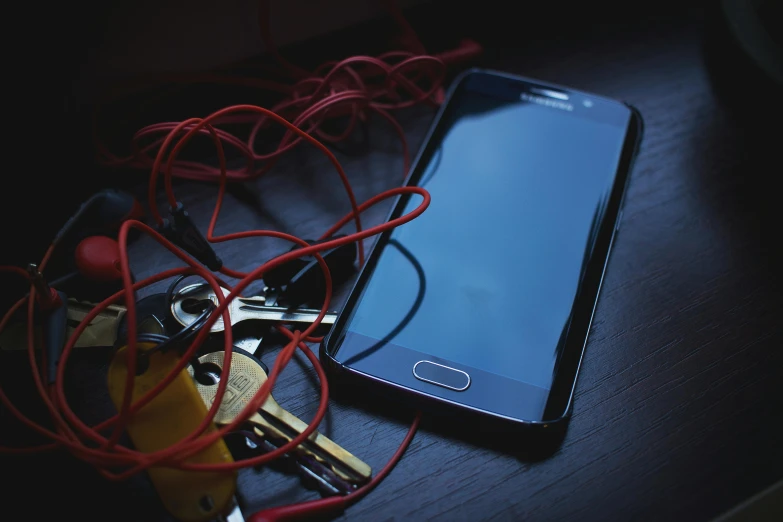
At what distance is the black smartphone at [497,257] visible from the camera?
51 centimetres

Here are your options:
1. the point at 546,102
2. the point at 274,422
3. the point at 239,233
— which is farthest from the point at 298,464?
the point at 546,102

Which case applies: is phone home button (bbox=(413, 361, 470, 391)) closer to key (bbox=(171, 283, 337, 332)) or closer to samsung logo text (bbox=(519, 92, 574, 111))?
key (bbox=(171, 283, 337, 332))

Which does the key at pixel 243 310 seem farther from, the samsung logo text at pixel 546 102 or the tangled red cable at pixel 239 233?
the samsung logo text at pixel 546 102

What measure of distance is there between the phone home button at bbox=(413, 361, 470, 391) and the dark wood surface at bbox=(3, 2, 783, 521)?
3 centimetres

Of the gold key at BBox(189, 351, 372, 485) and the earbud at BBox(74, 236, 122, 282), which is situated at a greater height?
the earbud at BBox(74, 236, 122, 282)

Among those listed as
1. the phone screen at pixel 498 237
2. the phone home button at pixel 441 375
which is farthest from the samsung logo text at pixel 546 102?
the phone home button at pixel 441 375

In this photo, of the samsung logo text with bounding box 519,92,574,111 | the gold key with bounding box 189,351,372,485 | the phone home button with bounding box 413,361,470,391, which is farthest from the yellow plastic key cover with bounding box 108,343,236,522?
the samsung logo text with bounding box 519,92,574,111

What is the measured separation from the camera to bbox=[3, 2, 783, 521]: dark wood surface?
480 millimetres

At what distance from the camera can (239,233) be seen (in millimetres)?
549

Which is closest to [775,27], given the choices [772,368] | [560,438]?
[772,368]

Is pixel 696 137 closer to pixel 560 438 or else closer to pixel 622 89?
pixel 622 89

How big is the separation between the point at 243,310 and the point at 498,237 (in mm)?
221

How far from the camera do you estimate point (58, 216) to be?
58 centimetres

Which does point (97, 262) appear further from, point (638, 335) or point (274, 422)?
point (638, 335)
